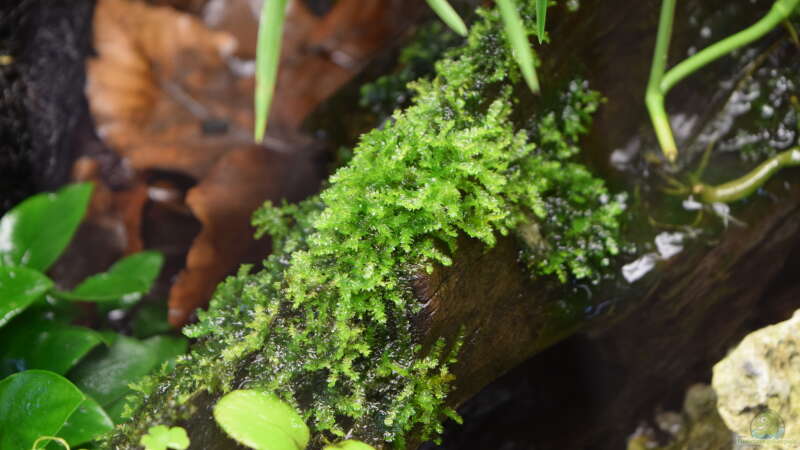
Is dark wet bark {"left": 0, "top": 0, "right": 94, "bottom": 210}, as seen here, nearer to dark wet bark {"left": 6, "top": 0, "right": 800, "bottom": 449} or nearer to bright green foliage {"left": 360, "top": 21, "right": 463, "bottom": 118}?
bright green foliage {"left": 360, "top": 21, "right": 463, "bottom": 118}

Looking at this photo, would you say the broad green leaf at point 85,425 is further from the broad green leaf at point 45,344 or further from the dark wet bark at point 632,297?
the dark wet bark at point 632,297

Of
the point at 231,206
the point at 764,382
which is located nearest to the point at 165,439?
the point at 231,206

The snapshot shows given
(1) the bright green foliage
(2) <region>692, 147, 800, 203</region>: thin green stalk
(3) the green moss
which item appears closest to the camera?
(3) the green moss

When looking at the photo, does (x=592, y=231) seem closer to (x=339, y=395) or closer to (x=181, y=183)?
(x=339, y=395)

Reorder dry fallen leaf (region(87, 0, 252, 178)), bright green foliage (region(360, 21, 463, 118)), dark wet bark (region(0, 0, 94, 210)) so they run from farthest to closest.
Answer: dry fallen leaf (region(87, 0, 252, 178)) → dark wet bark (region(0, 0, 94, 210)) → bright green foliage (region(360, 21, 463, 118))

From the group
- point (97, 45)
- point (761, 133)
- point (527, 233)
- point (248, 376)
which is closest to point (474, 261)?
point (527, 233)

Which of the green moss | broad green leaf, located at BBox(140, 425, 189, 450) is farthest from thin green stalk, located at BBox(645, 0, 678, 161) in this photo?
broad green leaf, located at BBox(140, 425, 189, 450)

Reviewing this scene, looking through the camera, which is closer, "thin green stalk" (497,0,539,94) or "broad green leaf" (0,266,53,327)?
"thin green stalk" (497,0,539,94)
